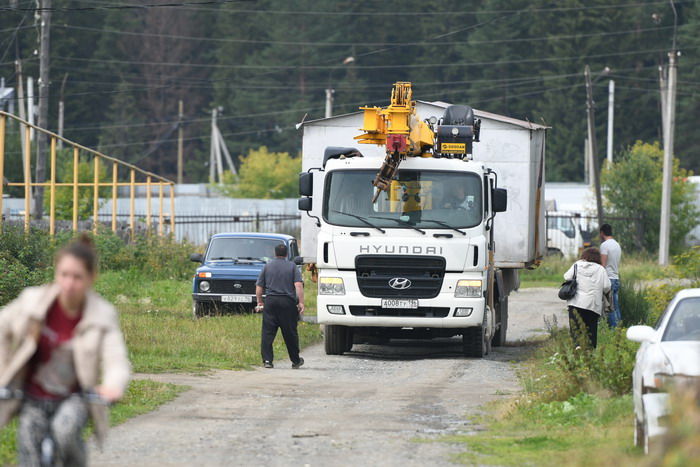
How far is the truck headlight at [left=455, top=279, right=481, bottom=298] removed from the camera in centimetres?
1748

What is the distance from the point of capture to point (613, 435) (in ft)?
34.0

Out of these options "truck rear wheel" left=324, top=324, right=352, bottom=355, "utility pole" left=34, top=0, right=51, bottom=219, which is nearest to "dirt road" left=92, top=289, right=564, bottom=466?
"truck rear wheel" left=324, top=324, right=352, bottom=355

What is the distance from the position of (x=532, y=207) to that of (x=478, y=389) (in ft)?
19.8

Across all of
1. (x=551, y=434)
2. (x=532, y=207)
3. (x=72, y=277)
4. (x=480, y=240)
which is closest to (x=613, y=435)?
(x=551, y=434)

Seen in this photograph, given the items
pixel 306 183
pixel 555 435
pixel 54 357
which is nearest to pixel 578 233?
pixel 306 183

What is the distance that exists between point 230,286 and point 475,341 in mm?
6735

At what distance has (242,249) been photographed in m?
25.0

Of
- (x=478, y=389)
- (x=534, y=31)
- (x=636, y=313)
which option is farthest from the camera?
(x=534, y=31)

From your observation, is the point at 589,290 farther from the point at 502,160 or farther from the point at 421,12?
the point at 421,12

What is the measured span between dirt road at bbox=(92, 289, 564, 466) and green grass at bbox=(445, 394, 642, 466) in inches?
12.0

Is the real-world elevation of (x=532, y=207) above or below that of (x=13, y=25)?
below

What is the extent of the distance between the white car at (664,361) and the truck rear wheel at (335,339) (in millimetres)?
8368

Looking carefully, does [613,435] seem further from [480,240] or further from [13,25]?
[13,25]

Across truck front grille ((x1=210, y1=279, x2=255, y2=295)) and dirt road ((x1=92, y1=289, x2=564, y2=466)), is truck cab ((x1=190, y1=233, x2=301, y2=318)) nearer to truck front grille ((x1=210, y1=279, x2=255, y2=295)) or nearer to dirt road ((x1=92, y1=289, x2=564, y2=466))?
truck front grille ((x1=210, y1=279, x2=255, y2=295))
